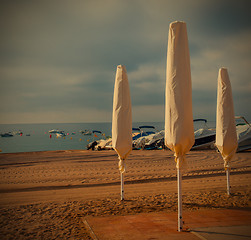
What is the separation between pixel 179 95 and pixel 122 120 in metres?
2.81

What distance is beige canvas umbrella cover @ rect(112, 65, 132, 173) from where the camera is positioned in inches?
273

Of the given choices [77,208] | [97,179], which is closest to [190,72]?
[77,208]

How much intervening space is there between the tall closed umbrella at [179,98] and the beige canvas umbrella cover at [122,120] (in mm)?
2546

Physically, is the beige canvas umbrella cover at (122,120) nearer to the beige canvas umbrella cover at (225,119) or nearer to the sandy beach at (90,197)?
the sandy beach at (90,197)

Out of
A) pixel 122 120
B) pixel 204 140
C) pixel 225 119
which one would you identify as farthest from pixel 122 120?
pixel 204 140

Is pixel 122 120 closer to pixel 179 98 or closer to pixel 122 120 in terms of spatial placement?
pixel 122 120

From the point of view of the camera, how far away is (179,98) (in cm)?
442

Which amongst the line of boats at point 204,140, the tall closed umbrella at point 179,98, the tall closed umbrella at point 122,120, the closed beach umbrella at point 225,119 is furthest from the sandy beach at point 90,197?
the line of boats at point 204,140

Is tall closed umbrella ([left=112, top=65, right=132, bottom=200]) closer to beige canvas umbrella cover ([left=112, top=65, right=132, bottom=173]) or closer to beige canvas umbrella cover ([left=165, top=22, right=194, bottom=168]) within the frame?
beige canvas umbrella cover ([left=112, top=65, right=132, bottom=173])

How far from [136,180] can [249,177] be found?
501 centimetres

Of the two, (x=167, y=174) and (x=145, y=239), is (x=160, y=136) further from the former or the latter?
(x=145, y=239)

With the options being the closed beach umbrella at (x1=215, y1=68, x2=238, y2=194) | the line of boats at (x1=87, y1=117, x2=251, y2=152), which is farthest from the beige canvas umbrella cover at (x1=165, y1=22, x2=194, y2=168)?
the line of boats at (x1=87, y1=117, x2=251, y2=152)

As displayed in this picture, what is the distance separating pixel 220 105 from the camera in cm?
704

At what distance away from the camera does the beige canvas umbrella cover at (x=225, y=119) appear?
6883 millimetres
